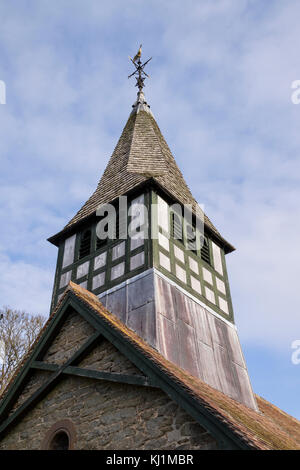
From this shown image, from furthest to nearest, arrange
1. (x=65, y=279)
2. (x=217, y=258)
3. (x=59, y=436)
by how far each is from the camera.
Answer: (x=217, y=258) < (x=65, y=279) < (x=59, y=436)

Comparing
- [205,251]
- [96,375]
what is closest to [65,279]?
[205,251]

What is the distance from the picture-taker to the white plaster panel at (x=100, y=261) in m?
12.2

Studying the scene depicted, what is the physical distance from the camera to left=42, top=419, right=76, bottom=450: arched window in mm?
7996

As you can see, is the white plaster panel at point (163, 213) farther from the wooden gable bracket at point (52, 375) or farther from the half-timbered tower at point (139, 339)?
the wooden gable bracket at point (52, 375)

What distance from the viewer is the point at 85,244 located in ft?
→ 43.4

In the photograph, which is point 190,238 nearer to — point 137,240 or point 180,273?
point 180,273

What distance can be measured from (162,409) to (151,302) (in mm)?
3466

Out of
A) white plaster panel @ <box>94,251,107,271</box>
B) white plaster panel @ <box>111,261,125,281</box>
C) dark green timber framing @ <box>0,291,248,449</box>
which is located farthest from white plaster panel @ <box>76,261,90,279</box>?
dark green timber framing @ <box>0,291,248,449</box>

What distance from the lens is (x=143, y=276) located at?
1090cm

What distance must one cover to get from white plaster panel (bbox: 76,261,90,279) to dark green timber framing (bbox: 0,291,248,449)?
8.45ft

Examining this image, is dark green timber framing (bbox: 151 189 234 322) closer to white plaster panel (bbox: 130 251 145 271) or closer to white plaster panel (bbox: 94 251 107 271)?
white plaster panel (bbox: 130 251 145 271)

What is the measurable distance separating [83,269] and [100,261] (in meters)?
0.60
